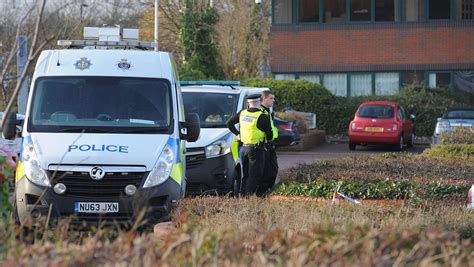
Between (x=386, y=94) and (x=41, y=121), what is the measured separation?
981 inches

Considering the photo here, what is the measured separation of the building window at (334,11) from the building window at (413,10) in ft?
7.46

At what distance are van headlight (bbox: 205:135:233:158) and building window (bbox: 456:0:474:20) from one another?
22385 millimetres

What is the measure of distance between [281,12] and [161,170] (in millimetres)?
25694

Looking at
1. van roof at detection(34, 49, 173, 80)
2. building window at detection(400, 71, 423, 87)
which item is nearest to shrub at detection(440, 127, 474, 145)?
van roof at detection(34, 49, 173, 80)

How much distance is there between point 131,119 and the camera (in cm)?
1205

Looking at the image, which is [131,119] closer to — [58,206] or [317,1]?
[58,206]

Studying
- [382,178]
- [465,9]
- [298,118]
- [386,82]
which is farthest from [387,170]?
[465,9]

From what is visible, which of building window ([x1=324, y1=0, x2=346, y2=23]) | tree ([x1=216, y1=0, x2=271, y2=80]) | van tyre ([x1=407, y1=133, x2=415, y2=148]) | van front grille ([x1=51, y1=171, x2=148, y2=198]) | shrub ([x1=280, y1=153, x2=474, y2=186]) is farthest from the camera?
tree ([x1=216, y1=0, x2=271, y2=80])

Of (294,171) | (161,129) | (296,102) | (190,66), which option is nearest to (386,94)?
(296,102)

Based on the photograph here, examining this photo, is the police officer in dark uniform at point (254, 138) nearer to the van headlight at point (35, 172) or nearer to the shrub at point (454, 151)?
the van headlight at point (35, 172)

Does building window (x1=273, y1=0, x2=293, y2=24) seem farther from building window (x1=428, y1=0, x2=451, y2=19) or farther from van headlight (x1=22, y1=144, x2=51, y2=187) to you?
van headlight (x1=22, y1=144, x2=51, y2=187)

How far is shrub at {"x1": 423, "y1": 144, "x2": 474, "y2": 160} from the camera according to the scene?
19.5 meters

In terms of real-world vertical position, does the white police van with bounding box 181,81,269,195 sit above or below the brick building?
below

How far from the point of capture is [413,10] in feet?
118
